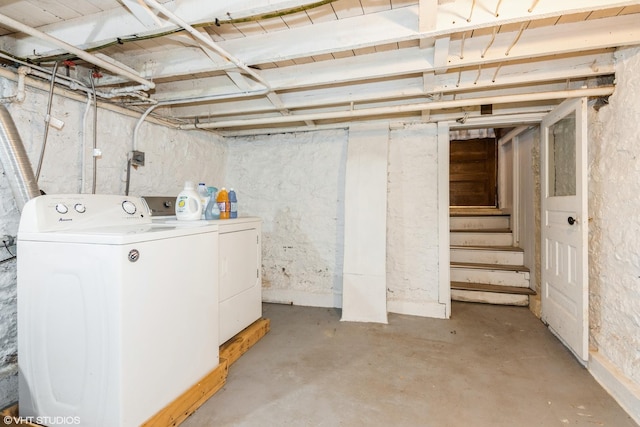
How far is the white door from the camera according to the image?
6.46 ft

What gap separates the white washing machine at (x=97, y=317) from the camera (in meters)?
1.23

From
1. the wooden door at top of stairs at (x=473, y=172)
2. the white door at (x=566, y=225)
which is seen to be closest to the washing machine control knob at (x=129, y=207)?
the white door at (x=566, y=225)

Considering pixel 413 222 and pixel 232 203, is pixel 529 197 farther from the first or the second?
pixel 232 203

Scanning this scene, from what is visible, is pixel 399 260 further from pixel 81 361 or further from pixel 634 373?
pixel 81 361

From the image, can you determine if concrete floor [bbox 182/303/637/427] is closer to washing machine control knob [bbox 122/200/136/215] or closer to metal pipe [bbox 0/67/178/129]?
washing machine control knob [bbox 122/200/136/215]

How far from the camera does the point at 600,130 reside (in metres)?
2.01

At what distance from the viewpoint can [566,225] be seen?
2229mm

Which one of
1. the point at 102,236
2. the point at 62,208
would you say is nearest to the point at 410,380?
the point at 102,236

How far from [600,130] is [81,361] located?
314cm

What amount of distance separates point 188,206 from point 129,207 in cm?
33

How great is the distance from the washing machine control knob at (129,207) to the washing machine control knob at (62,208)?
332 mm

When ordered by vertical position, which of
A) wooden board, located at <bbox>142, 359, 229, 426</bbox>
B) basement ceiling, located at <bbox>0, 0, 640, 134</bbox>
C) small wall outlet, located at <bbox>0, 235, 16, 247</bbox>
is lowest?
wooden board, located at <bbox>142, 359, 229, 426</bbox>

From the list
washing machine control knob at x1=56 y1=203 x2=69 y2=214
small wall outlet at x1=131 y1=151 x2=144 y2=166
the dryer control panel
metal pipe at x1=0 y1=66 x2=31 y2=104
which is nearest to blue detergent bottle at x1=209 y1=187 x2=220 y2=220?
the dryer control panel

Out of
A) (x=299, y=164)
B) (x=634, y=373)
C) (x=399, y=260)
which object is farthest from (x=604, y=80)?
(x=299, y=164)
